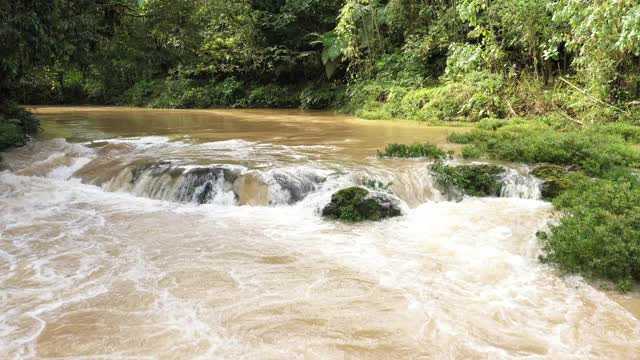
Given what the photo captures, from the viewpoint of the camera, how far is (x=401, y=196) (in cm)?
828

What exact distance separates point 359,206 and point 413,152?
287 centimetres

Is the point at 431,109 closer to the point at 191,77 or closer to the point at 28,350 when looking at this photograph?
the point at 28,350

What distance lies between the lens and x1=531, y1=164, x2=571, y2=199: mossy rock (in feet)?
26.6

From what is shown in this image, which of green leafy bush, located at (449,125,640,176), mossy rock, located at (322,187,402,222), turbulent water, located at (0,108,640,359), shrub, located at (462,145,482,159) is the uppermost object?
green leafy bush, located at (449,125,640,176)

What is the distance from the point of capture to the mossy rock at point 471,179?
852 cm

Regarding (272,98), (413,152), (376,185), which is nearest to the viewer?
(376,185)

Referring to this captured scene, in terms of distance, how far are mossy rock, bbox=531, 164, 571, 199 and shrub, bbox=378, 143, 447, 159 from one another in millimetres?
1785

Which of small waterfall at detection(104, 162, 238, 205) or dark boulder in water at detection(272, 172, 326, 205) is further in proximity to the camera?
small waterfall at detection(104, 162, 238, 205)

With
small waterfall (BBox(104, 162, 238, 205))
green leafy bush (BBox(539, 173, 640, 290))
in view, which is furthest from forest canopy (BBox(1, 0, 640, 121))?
green leafy bush (BBox(539, 173, 640, 290))

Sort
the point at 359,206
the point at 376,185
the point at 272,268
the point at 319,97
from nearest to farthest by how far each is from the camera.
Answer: the point at 272,268 < the point at 359,206 < the point at 376,185 < the point at 319,97

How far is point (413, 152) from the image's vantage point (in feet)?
32.9

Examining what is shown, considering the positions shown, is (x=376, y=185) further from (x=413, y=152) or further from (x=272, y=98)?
(x=272, y=98)

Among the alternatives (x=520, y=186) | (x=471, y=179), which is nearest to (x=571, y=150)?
(x=520, y=186)

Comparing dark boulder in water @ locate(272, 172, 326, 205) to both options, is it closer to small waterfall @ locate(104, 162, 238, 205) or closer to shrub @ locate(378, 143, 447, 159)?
small waterfall @ locate(104, 162, 238, 205)
